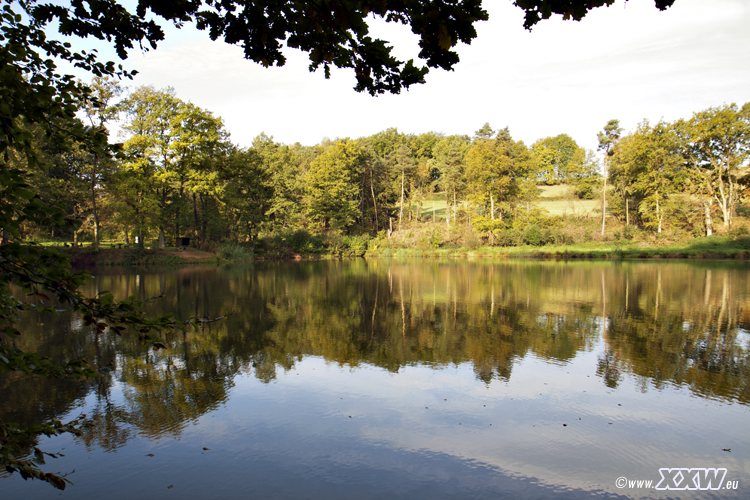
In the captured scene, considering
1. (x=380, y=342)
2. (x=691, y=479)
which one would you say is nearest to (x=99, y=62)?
(x=691, y=479)

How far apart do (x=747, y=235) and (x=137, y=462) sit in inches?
1948

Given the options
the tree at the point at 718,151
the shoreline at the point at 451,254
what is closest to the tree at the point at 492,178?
the shoreline at the point at 451,254

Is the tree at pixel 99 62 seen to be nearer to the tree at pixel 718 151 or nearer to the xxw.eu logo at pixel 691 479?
the xxw.eu logo at pixel 691 479

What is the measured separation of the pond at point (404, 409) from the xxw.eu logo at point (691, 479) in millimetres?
21

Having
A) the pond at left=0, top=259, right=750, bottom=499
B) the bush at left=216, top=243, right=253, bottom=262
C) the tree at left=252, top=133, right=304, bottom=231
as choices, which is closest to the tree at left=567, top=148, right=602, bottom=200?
the tree at left=252, top=133, right=304, bottom=231

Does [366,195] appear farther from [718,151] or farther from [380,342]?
[380,342]

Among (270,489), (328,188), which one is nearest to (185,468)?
(270,489)

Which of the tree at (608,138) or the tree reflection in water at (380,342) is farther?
the tree at (608,138)

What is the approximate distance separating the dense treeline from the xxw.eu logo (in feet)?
114

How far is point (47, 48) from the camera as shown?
9.25 feet

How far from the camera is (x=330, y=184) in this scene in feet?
175

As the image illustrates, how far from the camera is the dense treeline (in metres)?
36.5

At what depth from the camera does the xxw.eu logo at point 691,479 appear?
401 centimetres

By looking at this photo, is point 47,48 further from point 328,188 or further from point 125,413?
point 328,188
